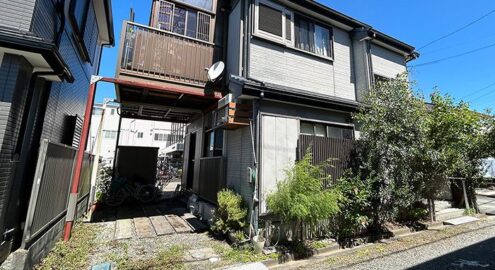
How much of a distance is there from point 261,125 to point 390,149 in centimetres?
365

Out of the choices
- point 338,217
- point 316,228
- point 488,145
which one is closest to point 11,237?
point 316,228

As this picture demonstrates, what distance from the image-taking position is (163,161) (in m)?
25.1

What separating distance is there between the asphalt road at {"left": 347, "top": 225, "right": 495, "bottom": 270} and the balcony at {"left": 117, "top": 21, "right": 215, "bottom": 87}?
651 centimetres

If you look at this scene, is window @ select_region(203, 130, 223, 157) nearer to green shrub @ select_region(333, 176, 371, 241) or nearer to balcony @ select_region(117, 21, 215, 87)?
balcony @ select_region(117, 21, 215, 87)

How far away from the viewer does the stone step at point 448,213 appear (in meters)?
8.15

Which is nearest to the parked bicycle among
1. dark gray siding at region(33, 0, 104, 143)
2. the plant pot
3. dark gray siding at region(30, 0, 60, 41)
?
dark gray siding at region(33, 0, 104, 143)

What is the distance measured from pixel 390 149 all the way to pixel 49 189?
792 centimetres

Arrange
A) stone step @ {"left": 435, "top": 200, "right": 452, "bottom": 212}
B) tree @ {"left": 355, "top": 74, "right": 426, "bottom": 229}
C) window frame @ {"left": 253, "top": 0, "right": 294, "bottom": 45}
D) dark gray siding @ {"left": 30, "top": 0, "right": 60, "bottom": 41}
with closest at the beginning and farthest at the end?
dark gray siding @ {"left": 30, "top": 0, "right": 60, "bottom": 41}
tree @ {"left": 355, "top": 74, "right": 426, "bottom": 229}
window frame @ {"left": 253, "top": 0, "right": 294, "bottom": 45}
stone step @ {"left": 435, "top": 200, "right": 452, "bottom": 212}

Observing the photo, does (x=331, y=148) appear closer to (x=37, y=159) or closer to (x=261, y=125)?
(x=261, y=125)

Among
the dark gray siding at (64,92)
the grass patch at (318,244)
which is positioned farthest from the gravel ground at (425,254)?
the dark gray siding at (64,92)

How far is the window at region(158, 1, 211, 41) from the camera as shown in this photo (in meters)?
7.48

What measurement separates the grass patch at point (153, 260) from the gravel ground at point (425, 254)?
7.27 feet

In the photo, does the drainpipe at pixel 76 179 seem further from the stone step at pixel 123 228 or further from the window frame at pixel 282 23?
the window frame at pixel 282 23

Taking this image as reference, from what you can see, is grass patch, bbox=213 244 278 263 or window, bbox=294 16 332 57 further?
window, bbox=294 16 332 57
